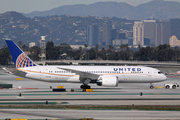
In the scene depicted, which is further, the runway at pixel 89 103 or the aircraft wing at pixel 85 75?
the aircraft wing at pixel 85 75

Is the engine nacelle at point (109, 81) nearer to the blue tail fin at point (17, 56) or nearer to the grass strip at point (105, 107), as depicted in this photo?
the blue tail fin at point (17, 56)

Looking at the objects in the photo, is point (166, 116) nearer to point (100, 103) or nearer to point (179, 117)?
point (179, 117)

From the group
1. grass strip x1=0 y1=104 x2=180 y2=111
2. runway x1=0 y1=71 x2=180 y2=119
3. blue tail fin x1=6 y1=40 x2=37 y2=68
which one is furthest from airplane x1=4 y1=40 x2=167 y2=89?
grass strip x1=0 y1=104 x2=180 y2=111

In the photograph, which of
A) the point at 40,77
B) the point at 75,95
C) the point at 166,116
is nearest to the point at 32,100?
the point at 75,95

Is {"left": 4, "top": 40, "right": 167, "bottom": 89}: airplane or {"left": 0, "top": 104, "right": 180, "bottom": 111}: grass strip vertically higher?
{"left": 4, "top": 40, "right": 167, "bottom": 89}: airplane

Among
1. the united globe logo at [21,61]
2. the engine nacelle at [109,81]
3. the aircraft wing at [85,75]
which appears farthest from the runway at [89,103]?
the united globe logo at [21,61]

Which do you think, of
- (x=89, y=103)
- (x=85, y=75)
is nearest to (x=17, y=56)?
(x=85, y=75)

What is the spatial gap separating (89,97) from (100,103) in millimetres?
5373

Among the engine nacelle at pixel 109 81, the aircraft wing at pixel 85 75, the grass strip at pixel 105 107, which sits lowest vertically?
the grass strip at pixel 105 107

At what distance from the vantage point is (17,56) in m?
54.9

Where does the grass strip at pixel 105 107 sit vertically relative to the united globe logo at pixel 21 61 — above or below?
below

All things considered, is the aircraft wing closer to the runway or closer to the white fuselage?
the white fuselage

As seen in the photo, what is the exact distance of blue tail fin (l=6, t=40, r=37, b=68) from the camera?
178ft

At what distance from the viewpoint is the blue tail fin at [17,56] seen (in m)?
54.3
